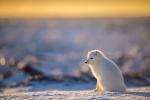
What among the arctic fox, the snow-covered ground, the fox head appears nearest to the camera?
the snow-covered ground

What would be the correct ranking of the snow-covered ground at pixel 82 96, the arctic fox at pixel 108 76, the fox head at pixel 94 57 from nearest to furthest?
the snow-covered ground at pixel 82 96, the arctic fox at pixel 108 76, the fox head at pixel 94 57

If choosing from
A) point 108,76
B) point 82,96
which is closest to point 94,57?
point 108,76

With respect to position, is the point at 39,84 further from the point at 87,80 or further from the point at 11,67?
the point at 11,67

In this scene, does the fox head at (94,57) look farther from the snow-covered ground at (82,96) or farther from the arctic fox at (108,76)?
the snow-covered ground at (82,96)

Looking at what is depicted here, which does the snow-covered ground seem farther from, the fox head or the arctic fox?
the fox head

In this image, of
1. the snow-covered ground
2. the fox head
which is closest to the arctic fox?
the fox head

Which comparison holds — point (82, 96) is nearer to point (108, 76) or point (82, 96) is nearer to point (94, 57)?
point (108, 76)

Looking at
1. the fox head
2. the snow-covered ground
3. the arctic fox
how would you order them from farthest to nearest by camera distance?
the fox head < the arctic fox < the snow-covered ground

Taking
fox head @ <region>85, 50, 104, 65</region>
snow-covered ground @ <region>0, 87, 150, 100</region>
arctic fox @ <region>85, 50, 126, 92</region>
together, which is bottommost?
snow-covered ground @ <region>0, 87, 150, 100</region>

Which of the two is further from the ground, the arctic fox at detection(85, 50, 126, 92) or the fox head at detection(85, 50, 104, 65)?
the fox head at detection(85, 50, 104, 65)

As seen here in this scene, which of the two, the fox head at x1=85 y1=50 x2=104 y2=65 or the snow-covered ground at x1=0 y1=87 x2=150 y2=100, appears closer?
the snow-covered ground at x1=0 y1=87 x2=150 y2=100

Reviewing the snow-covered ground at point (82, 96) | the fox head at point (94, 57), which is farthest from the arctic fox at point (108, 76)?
the snow-covered ground at point (82, 96)

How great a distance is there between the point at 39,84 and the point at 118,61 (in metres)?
5.82

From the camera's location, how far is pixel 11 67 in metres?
21.3
